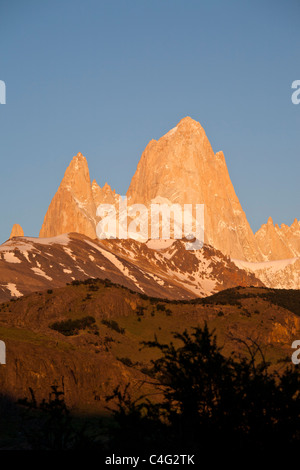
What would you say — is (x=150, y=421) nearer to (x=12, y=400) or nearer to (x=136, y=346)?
(x=12, y=400)

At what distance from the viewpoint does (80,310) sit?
198 feet

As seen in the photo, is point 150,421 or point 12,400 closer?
point 150,421

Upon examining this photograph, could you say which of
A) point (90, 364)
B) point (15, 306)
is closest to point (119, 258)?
point (15, 306)

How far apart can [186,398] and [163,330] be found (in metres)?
44.0

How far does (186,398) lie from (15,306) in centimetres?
4791

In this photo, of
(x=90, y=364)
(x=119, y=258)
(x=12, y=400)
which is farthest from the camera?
(x=119, y=258)

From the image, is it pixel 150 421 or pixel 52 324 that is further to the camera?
pixel 52 324

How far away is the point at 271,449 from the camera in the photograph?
45.4ft

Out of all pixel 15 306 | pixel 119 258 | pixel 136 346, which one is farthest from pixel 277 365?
pixel 119 258

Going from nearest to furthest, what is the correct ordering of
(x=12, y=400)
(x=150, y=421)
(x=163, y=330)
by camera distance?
(x=150, y=421) → (x=12, y=400) → (x=163, y=330)

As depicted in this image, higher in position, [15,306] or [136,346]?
[15,306]
